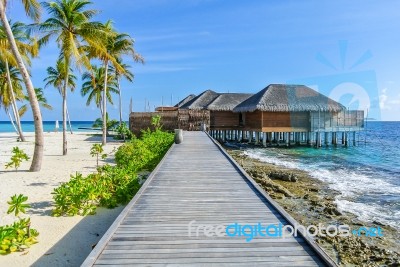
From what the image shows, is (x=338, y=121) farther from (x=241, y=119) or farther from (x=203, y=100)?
(x=203, y=100)

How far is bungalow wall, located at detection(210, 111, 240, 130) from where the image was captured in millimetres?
33562

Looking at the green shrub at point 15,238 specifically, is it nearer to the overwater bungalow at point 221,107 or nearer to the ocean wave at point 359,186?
the ocean wave at point 359,186

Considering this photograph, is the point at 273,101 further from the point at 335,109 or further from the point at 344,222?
the point at 344,222

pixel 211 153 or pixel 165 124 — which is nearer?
pixel 211 153

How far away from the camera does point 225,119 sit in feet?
112

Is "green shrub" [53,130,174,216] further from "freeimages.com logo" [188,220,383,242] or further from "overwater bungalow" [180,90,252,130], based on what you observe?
"overwater bungalow" [180,90,252,130]

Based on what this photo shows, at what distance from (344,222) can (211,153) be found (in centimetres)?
532

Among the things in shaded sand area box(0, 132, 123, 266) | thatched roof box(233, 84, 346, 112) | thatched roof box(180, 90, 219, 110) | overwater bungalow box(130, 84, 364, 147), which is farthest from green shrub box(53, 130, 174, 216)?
thatched roof box(180, 90, 219, 110)

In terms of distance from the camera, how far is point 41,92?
46188 mm

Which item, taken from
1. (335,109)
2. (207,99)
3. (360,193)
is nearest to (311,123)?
(335,109)

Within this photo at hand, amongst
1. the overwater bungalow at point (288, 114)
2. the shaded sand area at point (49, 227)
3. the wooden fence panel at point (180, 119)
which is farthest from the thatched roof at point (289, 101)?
the shaded sand area at point (49, 227)

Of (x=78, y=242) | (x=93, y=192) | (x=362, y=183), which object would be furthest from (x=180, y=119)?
(x=78, y=242)

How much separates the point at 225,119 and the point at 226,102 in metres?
1.86

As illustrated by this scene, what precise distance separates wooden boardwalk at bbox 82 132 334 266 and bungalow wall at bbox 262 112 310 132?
2163cm
